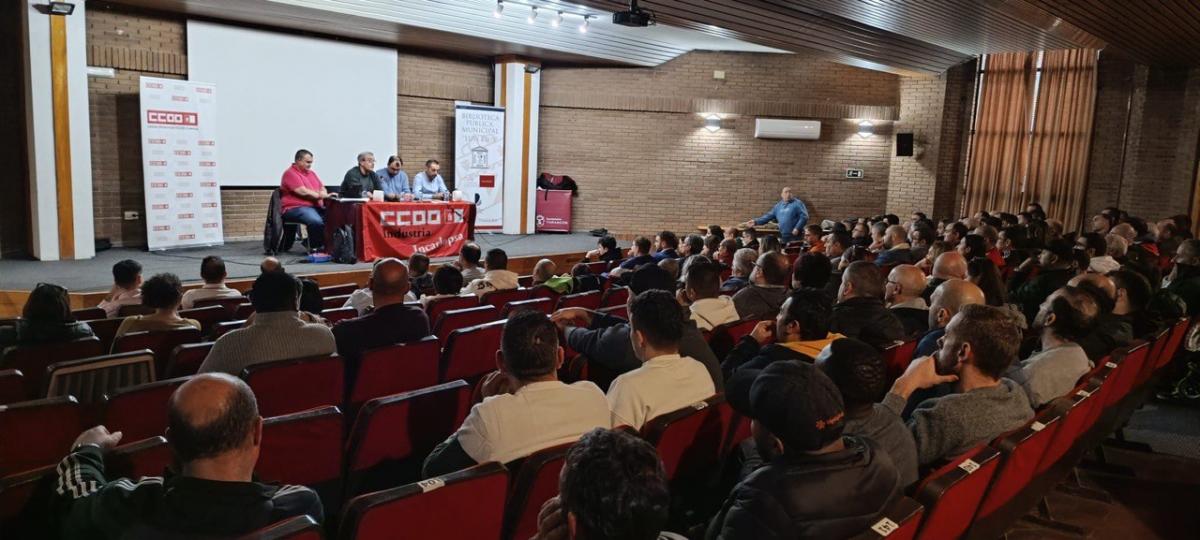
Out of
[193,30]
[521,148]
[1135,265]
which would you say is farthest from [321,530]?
[521,148]

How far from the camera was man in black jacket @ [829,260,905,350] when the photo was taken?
12.2 feet

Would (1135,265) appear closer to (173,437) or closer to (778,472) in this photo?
(778,472)

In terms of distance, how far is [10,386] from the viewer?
2992 mm

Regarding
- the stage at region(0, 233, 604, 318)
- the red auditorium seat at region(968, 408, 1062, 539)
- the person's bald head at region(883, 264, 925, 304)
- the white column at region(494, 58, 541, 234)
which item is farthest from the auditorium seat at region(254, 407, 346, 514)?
the white column at region(494, 58, 541, 234)

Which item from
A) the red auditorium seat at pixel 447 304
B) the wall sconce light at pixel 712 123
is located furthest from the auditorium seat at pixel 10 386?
the wall sconce light at pixel 712 123

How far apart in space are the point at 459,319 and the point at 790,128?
1069cm

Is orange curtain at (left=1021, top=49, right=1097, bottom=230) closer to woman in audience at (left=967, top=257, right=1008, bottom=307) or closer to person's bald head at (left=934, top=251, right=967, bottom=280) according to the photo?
person's bald head at (left=934, top=251, right=967, bottom=280)

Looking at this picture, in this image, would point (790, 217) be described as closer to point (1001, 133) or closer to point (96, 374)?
point (1001, 133)

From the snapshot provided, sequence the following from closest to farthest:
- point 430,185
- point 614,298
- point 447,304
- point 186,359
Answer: point 186,359, point 447,304, point 614,298, point 430,185

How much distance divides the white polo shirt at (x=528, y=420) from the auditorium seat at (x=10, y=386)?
6.45ft

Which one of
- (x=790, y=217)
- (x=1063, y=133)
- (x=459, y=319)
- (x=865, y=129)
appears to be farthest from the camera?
(x=865, y=129)

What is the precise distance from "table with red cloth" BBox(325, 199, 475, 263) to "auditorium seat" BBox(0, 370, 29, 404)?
615cm

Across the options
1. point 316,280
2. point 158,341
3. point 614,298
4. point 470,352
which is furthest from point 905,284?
point 316,280

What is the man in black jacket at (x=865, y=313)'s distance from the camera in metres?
3.72
